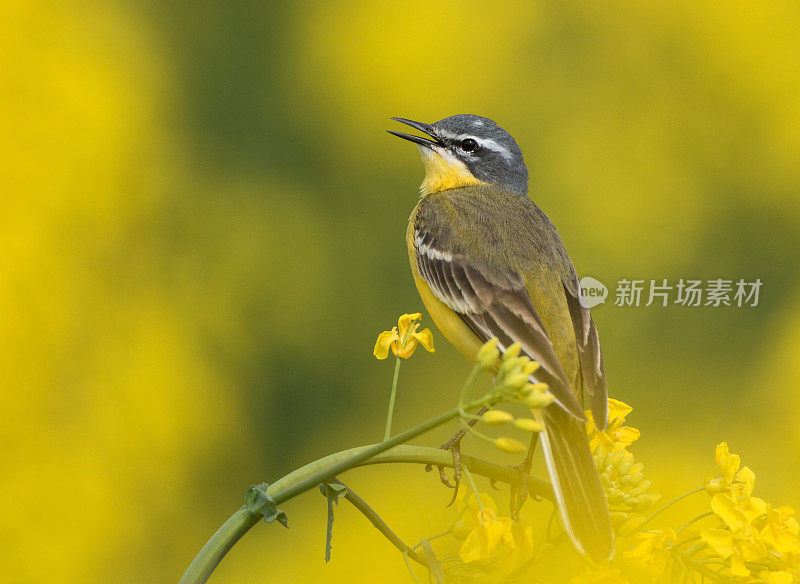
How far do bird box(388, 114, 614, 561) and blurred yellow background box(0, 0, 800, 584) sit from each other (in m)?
2.02

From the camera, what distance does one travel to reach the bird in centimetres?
293

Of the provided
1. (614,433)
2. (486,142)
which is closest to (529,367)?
(614,433)

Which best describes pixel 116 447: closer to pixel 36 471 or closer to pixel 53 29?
pixel 36 471

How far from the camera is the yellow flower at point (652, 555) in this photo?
2582 millimetres

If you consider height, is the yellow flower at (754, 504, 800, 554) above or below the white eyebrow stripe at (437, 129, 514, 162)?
below

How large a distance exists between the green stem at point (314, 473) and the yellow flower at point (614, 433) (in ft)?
2.93

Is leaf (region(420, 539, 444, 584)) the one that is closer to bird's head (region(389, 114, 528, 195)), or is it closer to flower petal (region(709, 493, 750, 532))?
flower petal (region(709, 493, 750, 532))

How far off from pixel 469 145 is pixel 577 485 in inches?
110

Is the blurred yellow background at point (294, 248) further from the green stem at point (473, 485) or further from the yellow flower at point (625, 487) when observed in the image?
the green stem at point (473, 485)

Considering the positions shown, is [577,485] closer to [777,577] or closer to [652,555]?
[652,555]

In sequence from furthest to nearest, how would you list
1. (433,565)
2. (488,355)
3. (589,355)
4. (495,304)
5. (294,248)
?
(294,248), (495,304), (589,355), (433,565), (488,355)

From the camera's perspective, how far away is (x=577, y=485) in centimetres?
280

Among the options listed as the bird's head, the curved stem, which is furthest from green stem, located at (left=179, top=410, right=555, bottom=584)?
the bird's head

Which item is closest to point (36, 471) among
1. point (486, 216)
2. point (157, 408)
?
point (157, 408)
